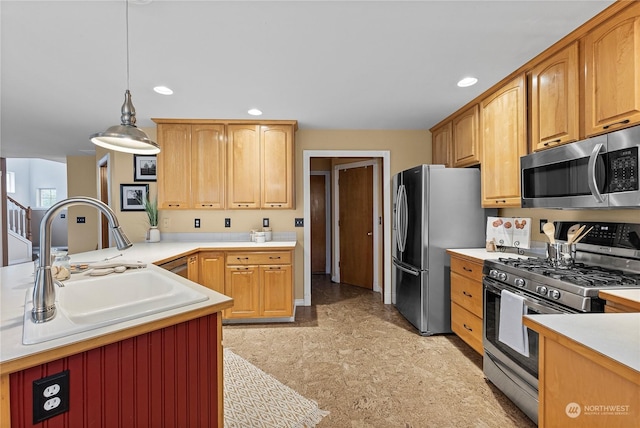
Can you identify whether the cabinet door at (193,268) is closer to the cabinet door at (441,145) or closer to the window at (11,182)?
the cabinet door at (441,145)

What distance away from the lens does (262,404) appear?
75.5 inches

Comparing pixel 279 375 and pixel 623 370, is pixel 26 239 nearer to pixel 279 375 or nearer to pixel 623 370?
pixel 279 375

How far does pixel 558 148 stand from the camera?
1.85m

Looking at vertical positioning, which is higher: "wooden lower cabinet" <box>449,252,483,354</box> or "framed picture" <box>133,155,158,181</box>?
"framed picture" <box>133,155,158,181</box>

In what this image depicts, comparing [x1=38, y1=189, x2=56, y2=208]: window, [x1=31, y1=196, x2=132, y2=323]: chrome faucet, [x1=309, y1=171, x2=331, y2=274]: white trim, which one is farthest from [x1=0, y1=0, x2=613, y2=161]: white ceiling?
[x1=38, y1=189, x2=56, y2=208]: window

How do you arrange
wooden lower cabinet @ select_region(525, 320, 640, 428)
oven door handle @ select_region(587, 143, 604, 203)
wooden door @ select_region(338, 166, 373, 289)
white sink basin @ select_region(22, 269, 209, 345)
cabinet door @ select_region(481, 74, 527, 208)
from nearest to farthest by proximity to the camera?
wooden lower cabinet @ select_region(525, 320, 640, 428), white sink basin @ select_region(22, 269, 209, 345), oven door handle @ select_region(587, 143, 604, 203), cabinet door @ select_region(481, 74, 527, 208), wooden door @ select_region(338, 166, 373, 289)

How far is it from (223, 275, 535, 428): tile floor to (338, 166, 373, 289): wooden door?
47.7 inches

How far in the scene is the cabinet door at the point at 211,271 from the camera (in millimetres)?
3137

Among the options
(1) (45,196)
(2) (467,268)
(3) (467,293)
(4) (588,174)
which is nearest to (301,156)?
(2) (467,268)

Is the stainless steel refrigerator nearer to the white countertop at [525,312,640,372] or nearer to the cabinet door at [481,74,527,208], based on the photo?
the cabinet door at [481,74,527,208]

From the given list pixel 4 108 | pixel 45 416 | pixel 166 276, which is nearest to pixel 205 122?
pixel 4 108

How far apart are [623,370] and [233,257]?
2954 millimetres

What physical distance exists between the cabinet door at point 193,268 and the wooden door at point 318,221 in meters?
2.83

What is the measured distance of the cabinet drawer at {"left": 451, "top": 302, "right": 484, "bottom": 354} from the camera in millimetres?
2359
